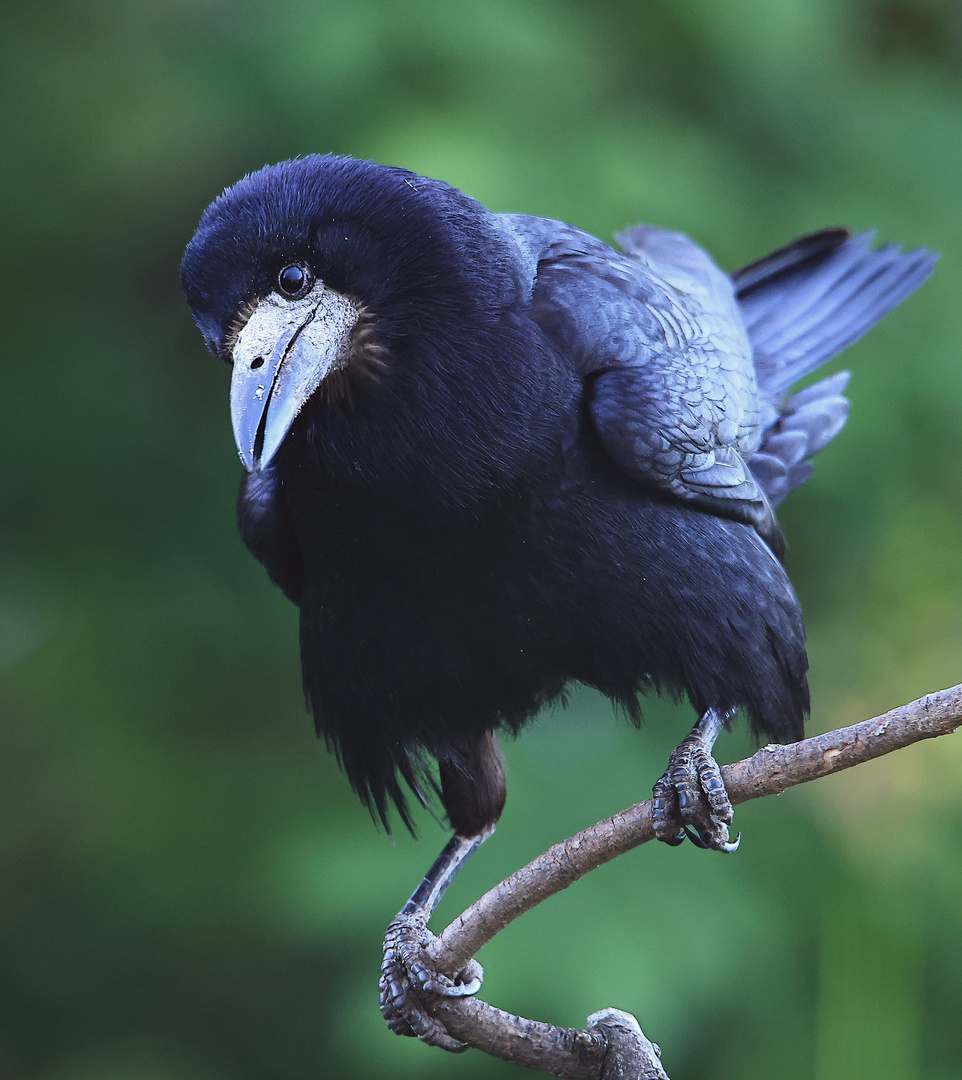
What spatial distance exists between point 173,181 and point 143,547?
1.14 m

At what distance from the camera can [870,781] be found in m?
3.35

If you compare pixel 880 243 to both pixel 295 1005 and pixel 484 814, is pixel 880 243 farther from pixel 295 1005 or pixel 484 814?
pixel 295 1005

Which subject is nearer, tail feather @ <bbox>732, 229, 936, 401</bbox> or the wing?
the wing

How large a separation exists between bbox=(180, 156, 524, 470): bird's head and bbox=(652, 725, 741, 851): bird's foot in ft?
2.75

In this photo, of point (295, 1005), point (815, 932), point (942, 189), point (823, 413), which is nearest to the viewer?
point (823, 413)

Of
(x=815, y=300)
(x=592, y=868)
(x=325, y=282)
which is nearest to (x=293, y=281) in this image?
(x=325, y=282)

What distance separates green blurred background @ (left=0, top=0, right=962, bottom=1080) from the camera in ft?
11.3

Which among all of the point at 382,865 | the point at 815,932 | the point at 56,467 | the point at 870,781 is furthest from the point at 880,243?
the point at 56,467

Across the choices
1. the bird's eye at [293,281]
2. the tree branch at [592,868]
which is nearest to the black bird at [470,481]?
the bird's eye at [293,281]

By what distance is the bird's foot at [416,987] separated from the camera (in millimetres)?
2477

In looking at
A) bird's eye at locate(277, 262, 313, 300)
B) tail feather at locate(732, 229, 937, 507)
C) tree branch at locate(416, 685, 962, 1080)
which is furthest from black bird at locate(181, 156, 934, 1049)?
tail feather at locate(732, 229, 937, 507)

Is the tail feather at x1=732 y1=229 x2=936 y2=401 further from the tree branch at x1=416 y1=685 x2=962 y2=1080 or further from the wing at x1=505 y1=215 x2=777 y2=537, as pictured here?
the tree branch at x1=416 y1=685 x2=962 y2=1080

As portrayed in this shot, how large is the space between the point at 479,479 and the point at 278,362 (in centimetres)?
39

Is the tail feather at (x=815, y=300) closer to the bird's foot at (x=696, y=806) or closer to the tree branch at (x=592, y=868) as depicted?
the bird's foot at (x=696, y=806)
